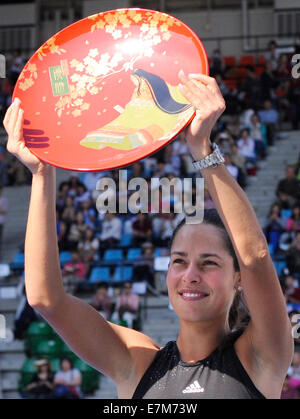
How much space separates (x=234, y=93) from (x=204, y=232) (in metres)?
10.2

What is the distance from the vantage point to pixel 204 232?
223 centimetres

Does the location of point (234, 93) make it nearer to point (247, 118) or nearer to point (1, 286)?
point (247, 118)

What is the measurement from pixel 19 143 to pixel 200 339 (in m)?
0.66

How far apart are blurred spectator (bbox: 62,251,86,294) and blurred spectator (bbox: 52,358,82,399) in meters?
1.17

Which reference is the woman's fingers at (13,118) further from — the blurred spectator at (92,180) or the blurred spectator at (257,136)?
the blurred spectator at (257,136)

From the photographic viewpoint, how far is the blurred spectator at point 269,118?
11.7 metres

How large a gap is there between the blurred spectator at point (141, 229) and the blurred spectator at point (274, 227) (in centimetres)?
125

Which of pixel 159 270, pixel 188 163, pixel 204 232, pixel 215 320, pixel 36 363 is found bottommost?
pixel 36 363

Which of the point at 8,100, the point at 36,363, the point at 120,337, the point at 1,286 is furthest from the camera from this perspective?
the point at 8,100

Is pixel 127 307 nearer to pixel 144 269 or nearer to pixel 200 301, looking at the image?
pixel 144 269

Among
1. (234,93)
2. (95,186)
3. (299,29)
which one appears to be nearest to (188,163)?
(95,186)

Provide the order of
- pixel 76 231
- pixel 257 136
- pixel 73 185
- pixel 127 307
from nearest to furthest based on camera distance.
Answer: pixel 127 307 < pixel 76 231 < pixel 73 185 < pixel 257 136

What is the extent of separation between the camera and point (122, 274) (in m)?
9.15

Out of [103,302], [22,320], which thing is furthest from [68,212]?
[103,302]
